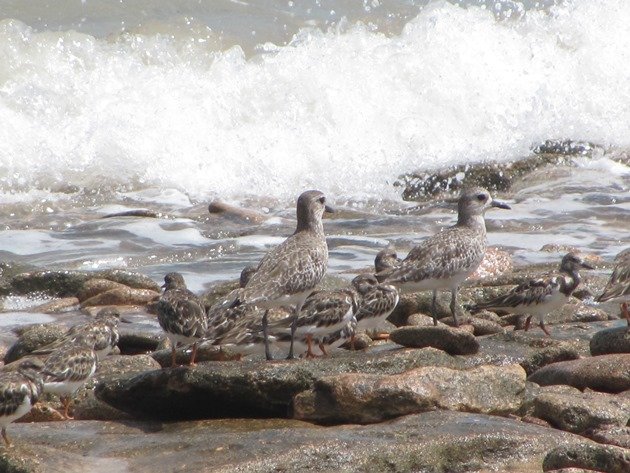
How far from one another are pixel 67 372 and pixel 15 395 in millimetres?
1305

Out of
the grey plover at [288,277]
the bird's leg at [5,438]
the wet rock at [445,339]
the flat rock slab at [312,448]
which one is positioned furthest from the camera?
the wet rock at [445,339]

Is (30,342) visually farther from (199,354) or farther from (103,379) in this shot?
(103,379)

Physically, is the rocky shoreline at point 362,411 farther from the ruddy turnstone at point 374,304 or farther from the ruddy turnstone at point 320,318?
the ruddy turnstone at point 320,318

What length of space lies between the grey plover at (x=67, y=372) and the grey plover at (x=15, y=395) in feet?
3.01

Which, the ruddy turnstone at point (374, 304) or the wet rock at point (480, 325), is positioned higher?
the ruddy turnstone at point (374, 304)

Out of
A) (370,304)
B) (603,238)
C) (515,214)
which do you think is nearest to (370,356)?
(370,304)

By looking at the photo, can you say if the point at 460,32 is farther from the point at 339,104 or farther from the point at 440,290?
the point at 440,290

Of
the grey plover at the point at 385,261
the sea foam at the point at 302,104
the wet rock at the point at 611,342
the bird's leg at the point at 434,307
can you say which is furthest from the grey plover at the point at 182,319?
the sea foam at the point at 302,104

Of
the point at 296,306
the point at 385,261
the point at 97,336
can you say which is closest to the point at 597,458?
the point at 296,306

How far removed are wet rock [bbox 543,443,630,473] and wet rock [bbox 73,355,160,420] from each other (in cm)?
297

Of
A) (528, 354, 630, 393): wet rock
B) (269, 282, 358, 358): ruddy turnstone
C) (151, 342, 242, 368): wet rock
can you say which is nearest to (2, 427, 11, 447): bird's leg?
(151, 342, 242, 368): wet rock

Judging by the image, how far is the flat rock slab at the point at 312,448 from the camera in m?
6.36

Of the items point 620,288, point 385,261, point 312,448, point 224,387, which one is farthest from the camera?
point 385,261

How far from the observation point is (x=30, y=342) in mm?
9461
